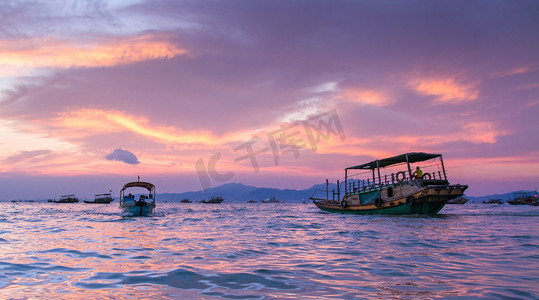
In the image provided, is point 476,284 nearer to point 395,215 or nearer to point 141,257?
point 141,257

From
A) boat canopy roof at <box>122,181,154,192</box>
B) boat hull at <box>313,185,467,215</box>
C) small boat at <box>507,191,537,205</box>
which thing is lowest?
small boat at <box>507,191,537,205</box>

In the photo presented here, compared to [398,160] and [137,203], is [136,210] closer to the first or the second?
[137,203]

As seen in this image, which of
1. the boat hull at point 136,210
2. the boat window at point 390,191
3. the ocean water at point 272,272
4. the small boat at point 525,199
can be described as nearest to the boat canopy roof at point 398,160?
the boat window at point 390,191

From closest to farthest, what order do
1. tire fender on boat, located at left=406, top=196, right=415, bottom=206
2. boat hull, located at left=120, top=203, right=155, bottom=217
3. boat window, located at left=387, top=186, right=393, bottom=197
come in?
tire fender on boat, located at left=406, top=196, right=415, bottom=206 → boat window, located at left=387, top=186, right=393, bottom=197 → boat hull, located at left=120, top=203, right=155, bottom=217

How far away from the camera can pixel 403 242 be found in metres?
11.2

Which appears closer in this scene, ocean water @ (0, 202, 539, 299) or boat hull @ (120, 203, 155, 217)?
ocean water @ (0, 202, 539, 299)

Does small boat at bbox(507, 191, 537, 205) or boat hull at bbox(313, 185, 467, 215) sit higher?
boat hull at bbox(313, 185, 467, 215)

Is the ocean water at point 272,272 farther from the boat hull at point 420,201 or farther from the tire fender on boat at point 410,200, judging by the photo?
the tire fender on boat at point 410,200

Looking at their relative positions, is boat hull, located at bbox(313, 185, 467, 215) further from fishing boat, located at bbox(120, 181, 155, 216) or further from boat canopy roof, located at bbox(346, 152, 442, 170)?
fishing boat, located at bbox(120, 181, 155, 216)

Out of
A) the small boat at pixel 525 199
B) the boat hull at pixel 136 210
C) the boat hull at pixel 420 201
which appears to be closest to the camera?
the boat hull at pixel 420 201

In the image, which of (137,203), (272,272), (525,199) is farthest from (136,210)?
(525,199)

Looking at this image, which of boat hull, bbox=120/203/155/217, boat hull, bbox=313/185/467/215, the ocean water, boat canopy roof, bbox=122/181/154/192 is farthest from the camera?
boat canopy roof, bbox=122/181/154/192

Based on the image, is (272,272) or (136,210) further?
(136,210)

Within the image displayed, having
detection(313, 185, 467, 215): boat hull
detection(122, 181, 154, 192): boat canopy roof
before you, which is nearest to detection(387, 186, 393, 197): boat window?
detection(313, 185, 467, 215): boat hull
